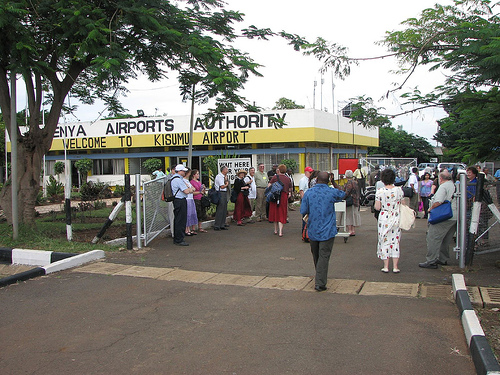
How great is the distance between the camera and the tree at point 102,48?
9.33 meters

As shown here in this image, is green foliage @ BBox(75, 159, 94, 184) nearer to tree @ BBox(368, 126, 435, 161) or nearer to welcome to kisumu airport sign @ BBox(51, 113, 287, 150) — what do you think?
welcome to kisumu airport sign @ BBox(51, 113, 287, 150)

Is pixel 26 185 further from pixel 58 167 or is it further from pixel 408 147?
pixel 408 147

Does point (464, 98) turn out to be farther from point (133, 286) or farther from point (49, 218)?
point (49, 218)

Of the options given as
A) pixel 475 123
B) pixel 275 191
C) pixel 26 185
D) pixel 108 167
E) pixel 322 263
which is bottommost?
pixel 322 263

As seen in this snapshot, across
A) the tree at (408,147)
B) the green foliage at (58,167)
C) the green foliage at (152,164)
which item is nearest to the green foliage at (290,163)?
the green foliage at (152,164)

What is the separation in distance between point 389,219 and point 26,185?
26.9 ft

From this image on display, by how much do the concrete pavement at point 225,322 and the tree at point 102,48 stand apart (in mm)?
4089

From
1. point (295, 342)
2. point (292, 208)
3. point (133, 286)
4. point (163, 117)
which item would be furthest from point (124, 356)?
point (163, 117)

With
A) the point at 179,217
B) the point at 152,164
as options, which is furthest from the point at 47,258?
the point at 152,164

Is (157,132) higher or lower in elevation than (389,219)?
higher

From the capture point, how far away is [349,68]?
734 centimetres

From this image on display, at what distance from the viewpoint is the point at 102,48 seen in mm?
9609

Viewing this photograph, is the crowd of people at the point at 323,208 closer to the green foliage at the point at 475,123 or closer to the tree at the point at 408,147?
the green foliage at the point at 475,123

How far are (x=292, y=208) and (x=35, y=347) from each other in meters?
14.8
